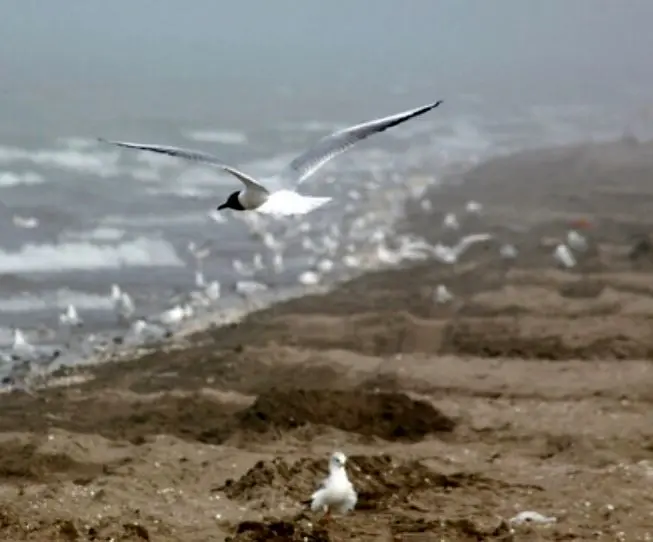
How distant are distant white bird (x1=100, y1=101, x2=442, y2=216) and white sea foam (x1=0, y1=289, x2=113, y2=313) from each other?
301 inches

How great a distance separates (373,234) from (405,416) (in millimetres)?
10401

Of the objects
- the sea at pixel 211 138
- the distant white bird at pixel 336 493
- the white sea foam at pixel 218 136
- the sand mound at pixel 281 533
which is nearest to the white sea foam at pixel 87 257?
the sea at pixel 211 138

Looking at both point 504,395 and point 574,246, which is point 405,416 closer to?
point 504,395

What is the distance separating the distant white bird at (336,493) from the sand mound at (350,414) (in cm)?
232

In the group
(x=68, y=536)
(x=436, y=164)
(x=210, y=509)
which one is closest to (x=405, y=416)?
(x=210, y=509)

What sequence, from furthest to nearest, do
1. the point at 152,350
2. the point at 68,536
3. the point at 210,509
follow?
the point at 152,350, the point at 210,509, the point at 68,536

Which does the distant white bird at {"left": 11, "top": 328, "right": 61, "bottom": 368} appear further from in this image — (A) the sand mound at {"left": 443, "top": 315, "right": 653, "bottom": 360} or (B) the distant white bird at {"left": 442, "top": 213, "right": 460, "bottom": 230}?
(B) the distant white bird at {"left": 442, "top": 213, "right": 460, "bottom": 230}

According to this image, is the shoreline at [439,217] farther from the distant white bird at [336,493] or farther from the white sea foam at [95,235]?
the distant white bird at [336,493]

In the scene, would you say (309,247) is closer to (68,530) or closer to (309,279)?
(309,279)

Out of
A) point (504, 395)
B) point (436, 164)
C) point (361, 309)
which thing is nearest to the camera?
point (504, 395)

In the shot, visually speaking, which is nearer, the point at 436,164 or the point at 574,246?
the point at 574,246

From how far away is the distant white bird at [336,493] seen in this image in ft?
19.5

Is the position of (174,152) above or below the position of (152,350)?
above

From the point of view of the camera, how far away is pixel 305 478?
6.86 metres
